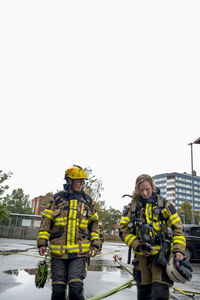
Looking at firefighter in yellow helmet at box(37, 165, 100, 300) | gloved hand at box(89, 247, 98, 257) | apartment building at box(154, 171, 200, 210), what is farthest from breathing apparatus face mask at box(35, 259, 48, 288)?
apartment building at box(154, 171, 200, 210)

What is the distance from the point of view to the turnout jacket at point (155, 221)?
11.1 ft

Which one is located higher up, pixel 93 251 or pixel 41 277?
pixel 93 251

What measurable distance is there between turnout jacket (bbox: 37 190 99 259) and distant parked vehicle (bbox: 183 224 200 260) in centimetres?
971

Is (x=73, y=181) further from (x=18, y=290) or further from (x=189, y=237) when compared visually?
(x=189, y=237)

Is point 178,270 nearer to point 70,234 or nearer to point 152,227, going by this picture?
point 152,227

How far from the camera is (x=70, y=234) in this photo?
3.55 metres

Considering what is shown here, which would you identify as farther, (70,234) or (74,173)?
(74,173)

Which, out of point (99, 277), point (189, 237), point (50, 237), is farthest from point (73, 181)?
point (189, 237)

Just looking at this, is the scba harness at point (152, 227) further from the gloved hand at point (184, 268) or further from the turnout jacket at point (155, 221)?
the gloved hand at point (184, 268)

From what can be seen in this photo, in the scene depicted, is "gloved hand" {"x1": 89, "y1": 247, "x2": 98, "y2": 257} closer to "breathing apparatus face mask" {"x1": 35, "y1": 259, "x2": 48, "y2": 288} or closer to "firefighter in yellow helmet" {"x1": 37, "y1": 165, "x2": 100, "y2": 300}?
"firefighter in yellow helmet" {"x1": 37, "y1": 165, "x2": 100, "y2": 300}

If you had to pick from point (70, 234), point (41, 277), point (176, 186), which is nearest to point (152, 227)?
point (70, 234)

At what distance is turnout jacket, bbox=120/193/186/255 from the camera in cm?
338

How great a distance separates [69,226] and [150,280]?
3.73ft

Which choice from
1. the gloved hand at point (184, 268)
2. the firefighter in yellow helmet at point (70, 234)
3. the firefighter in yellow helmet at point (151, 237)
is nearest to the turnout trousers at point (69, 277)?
the firefighter in yellow helmet at point (70, 234)
